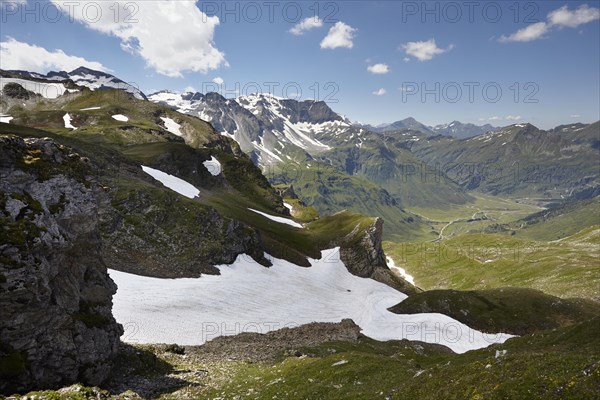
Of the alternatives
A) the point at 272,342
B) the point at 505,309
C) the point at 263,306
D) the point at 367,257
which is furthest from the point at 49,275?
the point at 367,257

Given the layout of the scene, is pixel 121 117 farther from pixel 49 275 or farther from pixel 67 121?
pixel 49 275

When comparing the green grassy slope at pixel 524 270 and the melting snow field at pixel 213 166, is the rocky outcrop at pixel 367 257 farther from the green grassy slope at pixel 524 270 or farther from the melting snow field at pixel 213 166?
the melting snow field at pixel 213 166

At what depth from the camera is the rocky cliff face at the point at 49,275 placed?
22.9m

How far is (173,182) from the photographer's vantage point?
11019cm

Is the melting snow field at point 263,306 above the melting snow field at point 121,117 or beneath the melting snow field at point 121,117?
beneath

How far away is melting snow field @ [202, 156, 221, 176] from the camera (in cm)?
15615

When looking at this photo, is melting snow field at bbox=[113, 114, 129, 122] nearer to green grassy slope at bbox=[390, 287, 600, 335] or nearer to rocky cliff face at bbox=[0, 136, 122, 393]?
green grassy slope at bbox=[390, 287, 600, 335]

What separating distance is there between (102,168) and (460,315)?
89672 mm

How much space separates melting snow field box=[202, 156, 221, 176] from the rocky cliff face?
405 ft

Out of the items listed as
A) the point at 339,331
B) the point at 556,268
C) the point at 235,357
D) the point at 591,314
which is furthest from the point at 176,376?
the point at 556,268

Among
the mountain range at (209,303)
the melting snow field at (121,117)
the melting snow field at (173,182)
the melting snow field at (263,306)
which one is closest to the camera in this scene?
the mountain range at (209,303)

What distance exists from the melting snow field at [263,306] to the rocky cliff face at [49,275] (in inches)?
409

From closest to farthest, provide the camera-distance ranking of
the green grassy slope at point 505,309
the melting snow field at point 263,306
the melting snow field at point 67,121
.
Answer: the melting snow field at point 263,306 → the green grassy slope at point 505,309 → the melting snow field at point 67,121

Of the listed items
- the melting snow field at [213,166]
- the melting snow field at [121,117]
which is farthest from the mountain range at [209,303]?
the melting snow field at [121,117]
